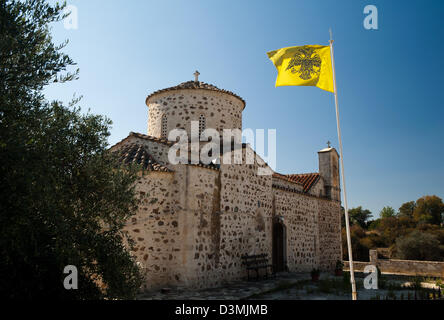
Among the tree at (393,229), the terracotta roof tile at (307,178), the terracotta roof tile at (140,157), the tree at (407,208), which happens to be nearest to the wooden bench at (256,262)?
the terracotta roof tile at (140,157)

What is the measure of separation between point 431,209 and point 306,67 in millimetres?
42732

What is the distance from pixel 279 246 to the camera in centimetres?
1527

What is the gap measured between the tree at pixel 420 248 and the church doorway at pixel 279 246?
59.2 ft

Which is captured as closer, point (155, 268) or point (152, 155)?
point (155, 268)

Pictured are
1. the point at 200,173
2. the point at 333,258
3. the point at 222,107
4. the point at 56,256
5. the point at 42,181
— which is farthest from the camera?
the point at 333,258

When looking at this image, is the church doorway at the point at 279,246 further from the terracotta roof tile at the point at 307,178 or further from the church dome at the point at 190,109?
the church dome at the point at 190,109

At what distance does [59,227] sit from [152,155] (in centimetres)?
686

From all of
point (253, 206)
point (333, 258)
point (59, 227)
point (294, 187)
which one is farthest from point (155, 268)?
point (333, 258)

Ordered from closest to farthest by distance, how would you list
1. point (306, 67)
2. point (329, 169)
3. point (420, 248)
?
point (306, 67) < point (329, 169) < point (420, 248)

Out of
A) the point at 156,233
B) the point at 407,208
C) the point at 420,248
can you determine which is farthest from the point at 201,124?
the point at 407,208

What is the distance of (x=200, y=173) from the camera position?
10.6m

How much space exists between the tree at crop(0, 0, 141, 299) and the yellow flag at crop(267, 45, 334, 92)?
178 inches

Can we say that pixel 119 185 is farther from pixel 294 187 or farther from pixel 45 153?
pixel 294 187

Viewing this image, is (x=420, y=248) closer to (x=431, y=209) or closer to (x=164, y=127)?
(x=431, y=209)
